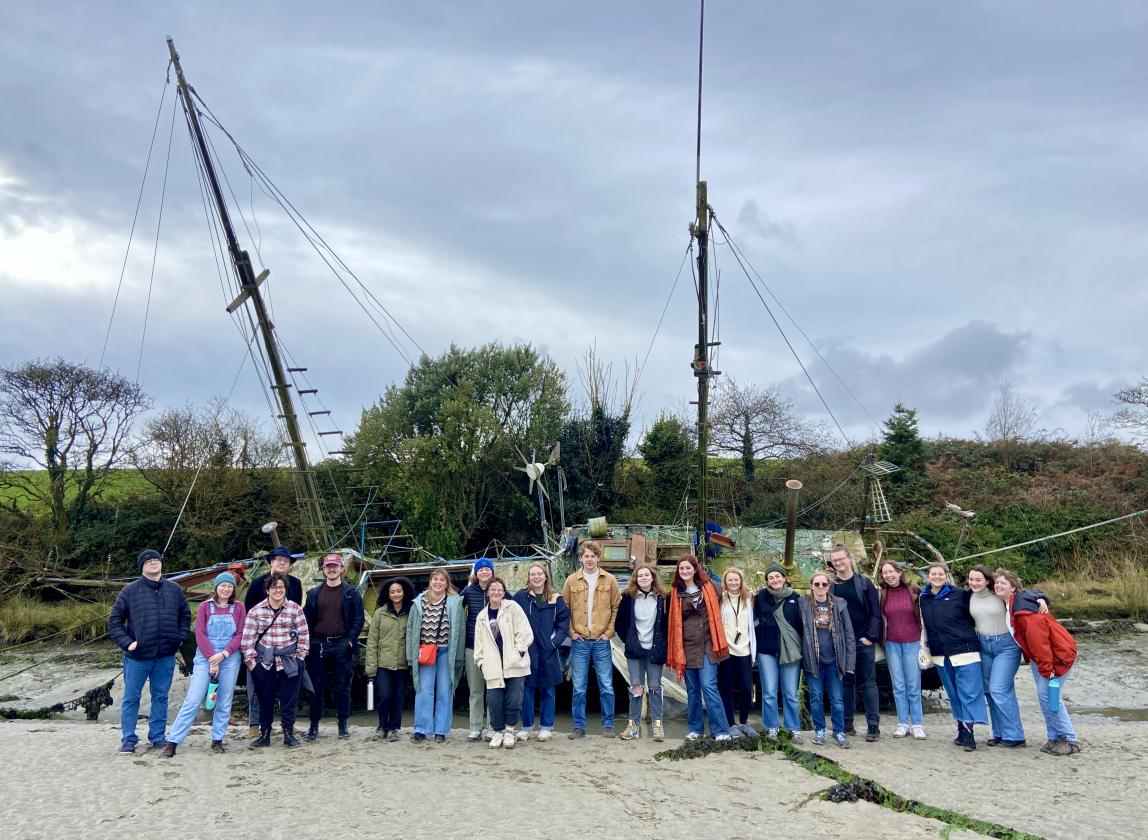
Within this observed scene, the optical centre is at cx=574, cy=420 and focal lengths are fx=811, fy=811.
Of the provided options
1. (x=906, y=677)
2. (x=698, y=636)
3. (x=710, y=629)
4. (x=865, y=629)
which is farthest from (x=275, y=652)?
(x=906, y=677)

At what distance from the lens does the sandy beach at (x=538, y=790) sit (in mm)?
5625

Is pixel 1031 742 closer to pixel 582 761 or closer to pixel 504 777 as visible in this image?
pixel 582 761

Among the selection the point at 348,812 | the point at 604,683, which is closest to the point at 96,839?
the point at 348,812

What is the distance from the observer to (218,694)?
25.8 feet

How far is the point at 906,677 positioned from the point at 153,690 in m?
7.45

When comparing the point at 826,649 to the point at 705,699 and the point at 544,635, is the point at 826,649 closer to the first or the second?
the point at 705,699

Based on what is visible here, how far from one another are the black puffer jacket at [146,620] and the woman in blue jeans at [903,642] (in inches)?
277

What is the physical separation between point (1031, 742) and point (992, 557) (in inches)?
687

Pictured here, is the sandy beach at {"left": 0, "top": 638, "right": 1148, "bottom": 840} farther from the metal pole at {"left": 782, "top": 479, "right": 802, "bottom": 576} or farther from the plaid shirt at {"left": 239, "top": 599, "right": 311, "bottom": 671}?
the metal pole at {"left": 782, "top": 479, "right": 802, "bottom": 576}

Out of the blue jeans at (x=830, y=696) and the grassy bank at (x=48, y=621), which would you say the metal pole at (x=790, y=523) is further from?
the grassy bank at (x=48, y=621)

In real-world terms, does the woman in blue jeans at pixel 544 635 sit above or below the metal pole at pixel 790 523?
below

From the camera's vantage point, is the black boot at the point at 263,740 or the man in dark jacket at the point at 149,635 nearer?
the man in dark jacket at the point at 149,635

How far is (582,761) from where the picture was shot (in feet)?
24.1

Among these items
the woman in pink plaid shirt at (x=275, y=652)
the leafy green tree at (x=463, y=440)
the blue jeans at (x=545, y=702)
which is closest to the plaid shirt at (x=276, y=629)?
the woman in pink plaid shirt at (x=275, y=652)
